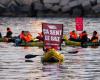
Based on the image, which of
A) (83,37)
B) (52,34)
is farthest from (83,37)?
(52,34)

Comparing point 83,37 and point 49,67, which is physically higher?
point 83,37

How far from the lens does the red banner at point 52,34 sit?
141ft

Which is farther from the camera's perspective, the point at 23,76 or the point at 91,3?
the point at 91,3

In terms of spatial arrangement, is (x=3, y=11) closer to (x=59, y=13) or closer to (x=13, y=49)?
(x=59, y=13)

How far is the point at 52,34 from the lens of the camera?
43031 mm

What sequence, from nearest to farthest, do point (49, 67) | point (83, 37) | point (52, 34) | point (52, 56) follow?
point (49, 67) < point (52, 56) < point (52, 34) < point (83, 37)

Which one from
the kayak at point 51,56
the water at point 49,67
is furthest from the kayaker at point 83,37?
the kayak at point 51,56

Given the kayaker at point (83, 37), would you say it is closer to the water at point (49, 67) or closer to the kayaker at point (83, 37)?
the kayaker at point (83, 37)

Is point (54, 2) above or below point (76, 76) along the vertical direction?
above

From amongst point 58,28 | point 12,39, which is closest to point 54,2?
point 12,39

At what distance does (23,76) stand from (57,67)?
4.64m

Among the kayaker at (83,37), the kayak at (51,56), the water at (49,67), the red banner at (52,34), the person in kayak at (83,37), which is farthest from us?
the person in kayak at (83,37)

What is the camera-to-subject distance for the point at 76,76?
37.4 meters

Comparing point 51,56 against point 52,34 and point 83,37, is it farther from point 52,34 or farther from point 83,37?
point 83,37
